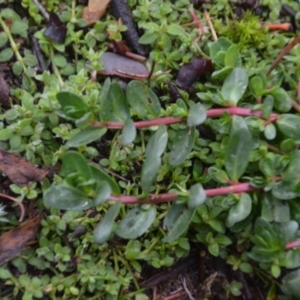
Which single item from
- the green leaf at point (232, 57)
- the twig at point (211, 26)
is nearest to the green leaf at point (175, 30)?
the twig at point (211, 26)

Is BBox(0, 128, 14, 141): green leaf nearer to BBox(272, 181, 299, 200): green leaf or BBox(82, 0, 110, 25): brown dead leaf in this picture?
BBox(82, 0, 110, 25): brown dead leaf

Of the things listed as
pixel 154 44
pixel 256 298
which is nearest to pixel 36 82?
pixel 154 44

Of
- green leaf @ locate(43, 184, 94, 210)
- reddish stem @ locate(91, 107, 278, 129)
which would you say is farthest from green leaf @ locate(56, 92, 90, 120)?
green leaf @ locate(43, 184, 94, 210)

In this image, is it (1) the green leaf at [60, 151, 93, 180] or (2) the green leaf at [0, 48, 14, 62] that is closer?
(1) the green leaf at [60, 151, 93, 180]

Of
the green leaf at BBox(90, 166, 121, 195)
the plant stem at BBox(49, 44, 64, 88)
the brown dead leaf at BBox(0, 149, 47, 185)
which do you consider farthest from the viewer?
the plant stem at BBox(49, 44, 64, 88)

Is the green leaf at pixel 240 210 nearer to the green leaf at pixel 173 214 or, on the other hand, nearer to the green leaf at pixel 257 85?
the green leaf at pixel 173 214
